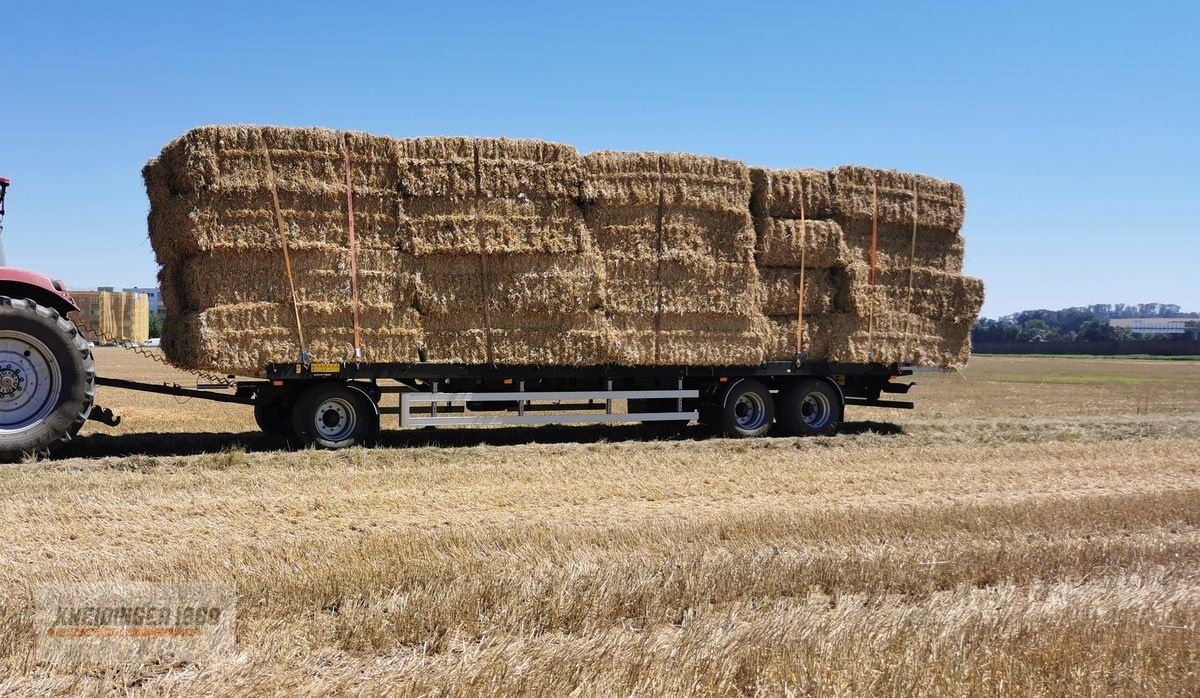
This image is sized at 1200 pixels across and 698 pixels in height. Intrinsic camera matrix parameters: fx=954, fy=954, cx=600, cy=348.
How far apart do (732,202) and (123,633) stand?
10590 millimetres

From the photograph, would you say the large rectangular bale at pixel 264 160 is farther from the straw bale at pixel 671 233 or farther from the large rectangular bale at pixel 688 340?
the large rectangular bale at pixel 688 340

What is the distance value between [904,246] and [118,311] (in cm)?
1447

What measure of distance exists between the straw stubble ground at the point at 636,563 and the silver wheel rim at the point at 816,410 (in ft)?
8.52

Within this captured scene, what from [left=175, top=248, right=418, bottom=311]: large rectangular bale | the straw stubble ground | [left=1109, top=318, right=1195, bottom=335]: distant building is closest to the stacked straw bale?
[left=175, top=248, right=418, bottom=311]: large rectangular bale

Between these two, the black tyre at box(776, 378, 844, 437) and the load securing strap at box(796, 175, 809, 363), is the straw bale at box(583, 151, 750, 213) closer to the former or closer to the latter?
the load securing strap at box(796, 175, 809, 363)

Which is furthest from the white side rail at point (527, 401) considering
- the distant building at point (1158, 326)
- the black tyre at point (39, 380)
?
the distant building at point (1158, 326)

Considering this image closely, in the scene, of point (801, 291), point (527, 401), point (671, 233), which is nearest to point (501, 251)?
point (527, 401)

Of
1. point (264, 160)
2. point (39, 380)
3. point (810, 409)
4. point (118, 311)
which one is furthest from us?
point (118, 311)

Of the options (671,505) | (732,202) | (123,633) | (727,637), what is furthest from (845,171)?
(123,633)

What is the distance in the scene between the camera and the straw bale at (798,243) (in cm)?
1394

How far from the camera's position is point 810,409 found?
14859 millimetres

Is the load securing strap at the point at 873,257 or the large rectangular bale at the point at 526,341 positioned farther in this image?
the load securing strap at the point at 873,257

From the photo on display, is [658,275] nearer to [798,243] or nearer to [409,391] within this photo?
[798,243]

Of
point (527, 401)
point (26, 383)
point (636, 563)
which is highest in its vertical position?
point (26, 383)
